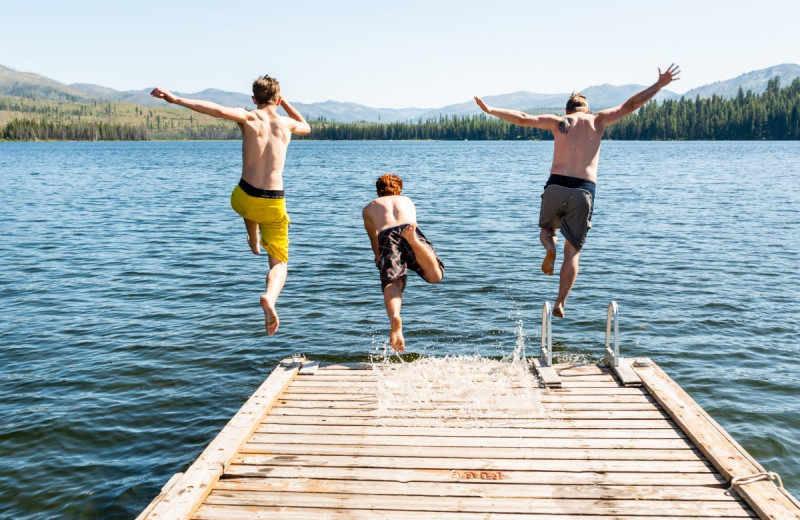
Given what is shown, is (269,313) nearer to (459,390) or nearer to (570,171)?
(459,390)

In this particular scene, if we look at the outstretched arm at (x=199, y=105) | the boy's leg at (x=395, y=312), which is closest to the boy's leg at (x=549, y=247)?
the boy's leg at (x=395, y=312)

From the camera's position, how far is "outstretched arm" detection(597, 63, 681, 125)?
25.3 feet

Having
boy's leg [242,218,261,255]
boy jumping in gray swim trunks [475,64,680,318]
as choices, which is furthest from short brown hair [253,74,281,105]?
boy jumping in gray swim trunks [475,64,680,318]

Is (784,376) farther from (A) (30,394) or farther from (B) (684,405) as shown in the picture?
(A) (30,394)

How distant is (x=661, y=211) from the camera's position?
3538 centimetres

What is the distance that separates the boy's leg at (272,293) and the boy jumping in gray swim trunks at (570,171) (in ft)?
10.3

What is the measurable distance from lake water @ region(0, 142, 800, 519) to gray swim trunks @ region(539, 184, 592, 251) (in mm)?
4080

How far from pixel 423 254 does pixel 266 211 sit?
1.90 m

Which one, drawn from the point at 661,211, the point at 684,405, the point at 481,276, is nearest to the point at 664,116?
the point at 661,211

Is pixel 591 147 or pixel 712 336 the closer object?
pixel 591 147

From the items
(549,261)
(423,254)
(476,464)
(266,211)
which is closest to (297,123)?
(266,211)

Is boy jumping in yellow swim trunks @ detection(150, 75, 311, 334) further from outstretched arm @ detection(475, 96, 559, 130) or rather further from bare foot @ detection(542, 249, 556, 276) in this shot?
bare foot @ detection(542, 249, 556, 276)

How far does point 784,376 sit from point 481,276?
9245mm

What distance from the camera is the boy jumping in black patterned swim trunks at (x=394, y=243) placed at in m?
8.04
